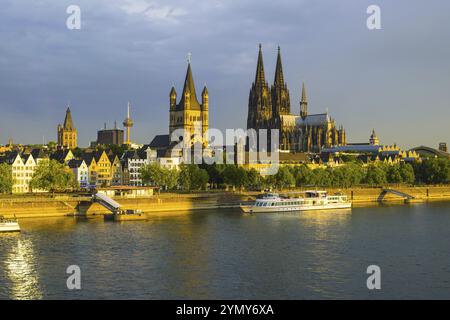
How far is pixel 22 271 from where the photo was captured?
127 ft

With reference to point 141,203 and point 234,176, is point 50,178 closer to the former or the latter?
point 141,203

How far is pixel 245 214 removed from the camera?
7850 cm

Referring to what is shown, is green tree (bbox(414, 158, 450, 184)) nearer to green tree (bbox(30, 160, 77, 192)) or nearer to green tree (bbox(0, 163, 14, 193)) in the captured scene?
green tree (bbox(30, 160, 77, 192))

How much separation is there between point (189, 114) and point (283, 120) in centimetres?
3817

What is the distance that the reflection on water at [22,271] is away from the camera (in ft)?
111

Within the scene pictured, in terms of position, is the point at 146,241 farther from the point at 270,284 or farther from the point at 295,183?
the point at 295,183

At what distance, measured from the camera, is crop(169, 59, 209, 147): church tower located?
14075cm

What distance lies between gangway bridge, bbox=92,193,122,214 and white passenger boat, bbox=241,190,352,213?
16.0 m

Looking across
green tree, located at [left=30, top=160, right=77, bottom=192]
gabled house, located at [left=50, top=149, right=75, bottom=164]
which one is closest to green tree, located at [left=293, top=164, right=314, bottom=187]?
gabled house, located at [left=50, top=149, right=75, bottom=164]

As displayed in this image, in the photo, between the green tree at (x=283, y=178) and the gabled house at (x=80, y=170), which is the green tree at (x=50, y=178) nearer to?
the gabled house at (x=80, y=170)

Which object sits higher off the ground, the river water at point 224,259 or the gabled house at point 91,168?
the gabled house at point 91,168

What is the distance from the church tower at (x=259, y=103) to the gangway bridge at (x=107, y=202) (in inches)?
3780

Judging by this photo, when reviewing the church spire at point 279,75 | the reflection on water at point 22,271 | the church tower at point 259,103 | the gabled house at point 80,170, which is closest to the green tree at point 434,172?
the church tower at point 259,103

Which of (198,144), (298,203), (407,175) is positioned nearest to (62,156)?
(198,144)
